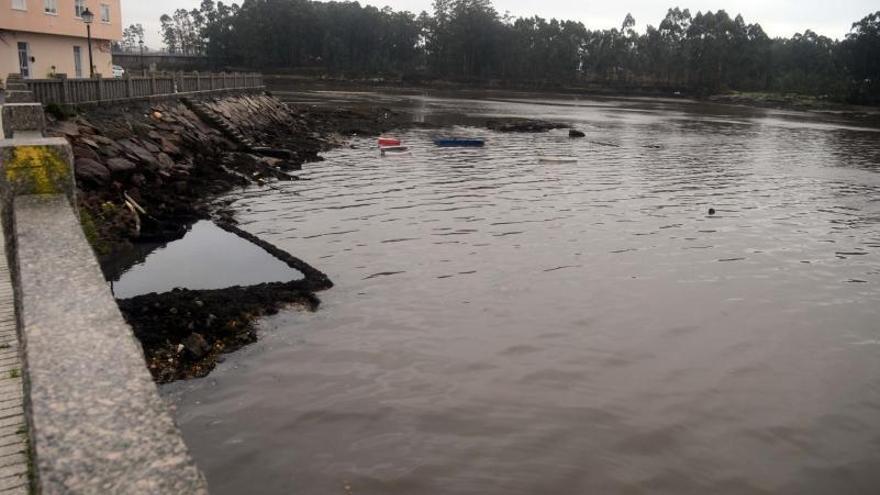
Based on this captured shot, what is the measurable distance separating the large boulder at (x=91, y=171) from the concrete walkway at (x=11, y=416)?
1076 cm

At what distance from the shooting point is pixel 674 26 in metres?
162

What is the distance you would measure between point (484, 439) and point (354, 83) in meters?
140

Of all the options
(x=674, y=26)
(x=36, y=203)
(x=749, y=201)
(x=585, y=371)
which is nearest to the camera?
(x=36, y=203)

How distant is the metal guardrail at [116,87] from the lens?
20.1 metres

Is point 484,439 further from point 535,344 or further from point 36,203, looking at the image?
point 36,203

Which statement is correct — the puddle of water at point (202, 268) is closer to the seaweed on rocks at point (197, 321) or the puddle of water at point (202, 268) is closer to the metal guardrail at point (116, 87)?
the seaweed on rocks at point (197, 321)

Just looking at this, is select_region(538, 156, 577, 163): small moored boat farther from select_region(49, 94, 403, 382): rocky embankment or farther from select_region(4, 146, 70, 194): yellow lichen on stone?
select_region(4, 146, 70, 194): yellow lichen on stone

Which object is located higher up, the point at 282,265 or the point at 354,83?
the point at 354,83

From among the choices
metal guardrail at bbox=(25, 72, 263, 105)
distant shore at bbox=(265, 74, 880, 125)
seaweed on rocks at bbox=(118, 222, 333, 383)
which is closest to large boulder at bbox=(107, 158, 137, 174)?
metal guardrail at bbox=(25, 72, 263, 105)

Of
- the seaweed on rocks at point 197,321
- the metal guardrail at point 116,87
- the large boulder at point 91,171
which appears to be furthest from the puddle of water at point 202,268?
the metal guardrail at point 116,87

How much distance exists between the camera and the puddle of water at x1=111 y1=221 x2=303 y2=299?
1291 centimetres

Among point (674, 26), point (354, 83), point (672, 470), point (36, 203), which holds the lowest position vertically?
point (672, 470)

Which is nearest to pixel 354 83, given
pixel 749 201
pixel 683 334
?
pixel 749 201

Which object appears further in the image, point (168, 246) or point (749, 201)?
point (749, 201)
